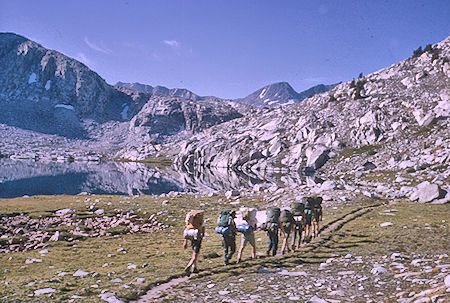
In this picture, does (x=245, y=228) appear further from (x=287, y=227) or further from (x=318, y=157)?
(x=318, y=157)

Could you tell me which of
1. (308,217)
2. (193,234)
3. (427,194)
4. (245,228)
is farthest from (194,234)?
(427,194)

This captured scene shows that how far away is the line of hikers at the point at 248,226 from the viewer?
1255 cm

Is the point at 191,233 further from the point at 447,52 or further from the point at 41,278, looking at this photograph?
the point at 447,52

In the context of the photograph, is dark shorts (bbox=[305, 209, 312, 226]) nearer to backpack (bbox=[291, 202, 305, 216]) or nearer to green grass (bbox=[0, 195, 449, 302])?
green grass (bbox=[0, 195, 449, 302])

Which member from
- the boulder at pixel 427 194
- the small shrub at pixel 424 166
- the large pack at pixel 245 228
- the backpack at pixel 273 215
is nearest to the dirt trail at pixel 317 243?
the backpack at pixel 273 215

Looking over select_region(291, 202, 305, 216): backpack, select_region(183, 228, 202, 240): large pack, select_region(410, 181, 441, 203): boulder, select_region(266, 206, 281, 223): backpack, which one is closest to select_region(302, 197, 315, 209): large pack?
select_region(291, 202, 305, 216): backpack

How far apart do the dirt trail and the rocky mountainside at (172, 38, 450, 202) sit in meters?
21.9

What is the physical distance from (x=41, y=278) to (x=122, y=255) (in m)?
5.36

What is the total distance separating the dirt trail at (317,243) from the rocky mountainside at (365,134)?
863 inches

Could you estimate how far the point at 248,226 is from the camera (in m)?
13.6

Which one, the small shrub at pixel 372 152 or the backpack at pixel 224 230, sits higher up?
the small shrub at pixel 372 152

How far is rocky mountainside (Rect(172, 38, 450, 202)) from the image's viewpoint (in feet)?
234

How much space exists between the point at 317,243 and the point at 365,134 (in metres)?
90.3

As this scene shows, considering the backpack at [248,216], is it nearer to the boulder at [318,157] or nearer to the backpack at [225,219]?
the backpack at [225,219]
